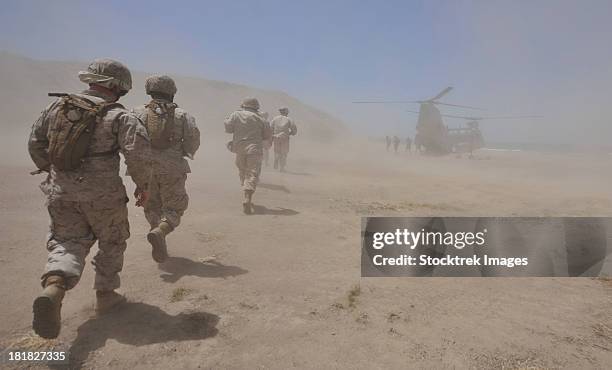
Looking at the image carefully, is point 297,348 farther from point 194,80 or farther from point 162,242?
point 194,80

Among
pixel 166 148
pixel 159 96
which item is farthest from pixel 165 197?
pixel 159 96

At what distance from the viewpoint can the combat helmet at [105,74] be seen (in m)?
2.85

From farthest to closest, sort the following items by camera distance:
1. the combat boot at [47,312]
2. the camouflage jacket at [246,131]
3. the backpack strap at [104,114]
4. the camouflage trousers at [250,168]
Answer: the camouflage jacket at [246,131] < the camouflage trousers at [250,168] < the backpack strap at [104,114] < the combat boot at [47,312]

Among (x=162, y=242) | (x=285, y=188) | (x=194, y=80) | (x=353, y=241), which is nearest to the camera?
(x=162, y=242)

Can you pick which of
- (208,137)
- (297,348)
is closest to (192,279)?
(297,348)

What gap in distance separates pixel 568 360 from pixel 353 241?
10.6 ft

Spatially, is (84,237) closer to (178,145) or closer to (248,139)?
(178,145)

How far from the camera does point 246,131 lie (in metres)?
7.06

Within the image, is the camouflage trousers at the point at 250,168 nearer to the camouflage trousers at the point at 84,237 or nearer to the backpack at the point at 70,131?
the camouflage trousers at the point at 84,237

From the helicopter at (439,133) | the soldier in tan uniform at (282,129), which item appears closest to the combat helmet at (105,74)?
the soldier in tan uniform at (282,129)

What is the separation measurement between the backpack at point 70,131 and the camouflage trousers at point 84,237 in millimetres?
306

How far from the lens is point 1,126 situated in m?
23.7

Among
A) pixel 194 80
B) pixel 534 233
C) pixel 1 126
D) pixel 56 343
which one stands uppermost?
pixel 194 80

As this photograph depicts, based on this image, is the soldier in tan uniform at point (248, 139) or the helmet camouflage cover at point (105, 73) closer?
the helmet camouflage cover at point (105, 73)
